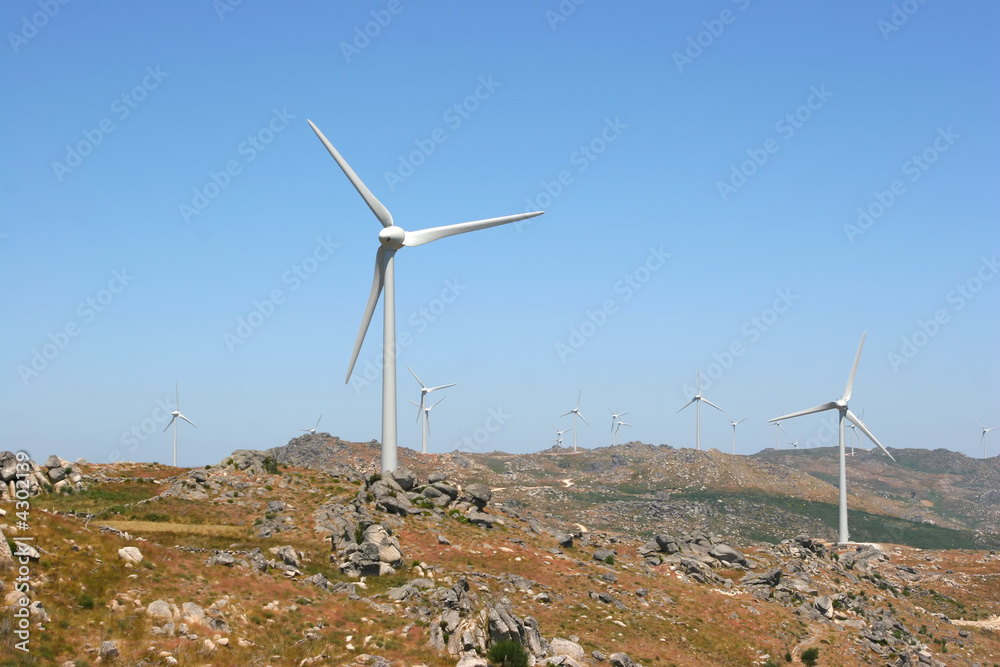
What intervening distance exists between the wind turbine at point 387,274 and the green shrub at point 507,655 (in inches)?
1317

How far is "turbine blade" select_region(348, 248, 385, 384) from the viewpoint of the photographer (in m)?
75.1

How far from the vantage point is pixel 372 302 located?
7612cm

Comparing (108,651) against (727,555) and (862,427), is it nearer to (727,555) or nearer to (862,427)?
(727,555)

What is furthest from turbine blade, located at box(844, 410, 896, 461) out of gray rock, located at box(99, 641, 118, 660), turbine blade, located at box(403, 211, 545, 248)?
gray rock, located at box(99, 641, 118, 660)

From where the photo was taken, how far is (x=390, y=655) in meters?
39.6

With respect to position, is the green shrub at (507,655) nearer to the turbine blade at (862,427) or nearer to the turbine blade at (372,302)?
the turbine blade at (372,302)

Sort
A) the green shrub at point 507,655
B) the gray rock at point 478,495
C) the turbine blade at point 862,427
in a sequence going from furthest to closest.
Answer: the turbine blade at point 862,427
the gray rock at point 478,495
the green shrub at point 507,655

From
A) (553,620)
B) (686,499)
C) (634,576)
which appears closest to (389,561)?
(553,620)

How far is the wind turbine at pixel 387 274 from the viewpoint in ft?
235

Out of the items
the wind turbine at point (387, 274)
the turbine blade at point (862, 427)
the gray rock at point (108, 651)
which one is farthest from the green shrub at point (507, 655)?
the turbine blade at point (862, 427)

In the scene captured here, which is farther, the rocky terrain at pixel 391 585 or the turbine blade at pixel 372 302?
the turbine blade at pixel 372 302

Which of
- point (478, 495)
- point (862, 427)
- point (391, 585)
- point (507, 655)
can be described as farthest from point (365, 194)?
point (862, 427)

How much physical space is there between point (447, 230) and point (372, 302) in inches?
424

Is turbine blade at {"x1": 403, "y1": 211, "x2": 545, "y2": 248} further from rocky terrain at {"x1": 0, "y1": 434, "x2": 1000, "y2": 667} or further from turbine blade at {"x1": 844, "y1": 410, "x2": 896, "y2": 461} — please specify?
turbine blade at {"x1": 844, "y1": 410, "x2": 896, "y2": 461}
